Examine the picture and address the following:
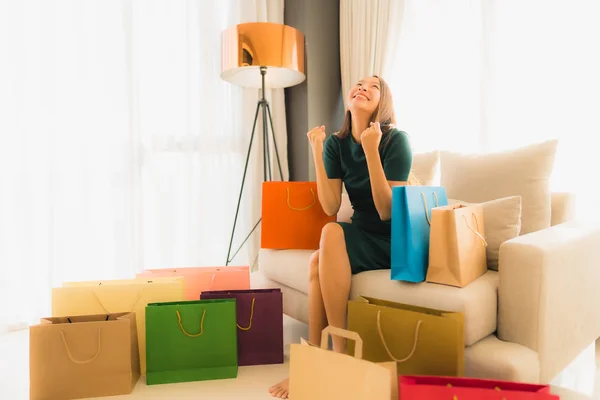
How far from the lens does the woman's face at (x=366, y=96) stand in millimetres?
1780

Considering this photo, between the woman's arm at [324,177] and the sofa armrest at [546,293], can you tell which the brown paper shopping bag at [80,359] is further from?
the sofa armrest at [546,293]

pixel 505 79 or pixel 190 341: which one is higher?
pixel 505 79

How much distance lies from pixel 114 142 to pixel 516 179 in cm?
231

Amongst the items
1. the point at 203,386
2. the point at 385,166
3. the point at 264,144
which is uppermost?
the point at 264,144

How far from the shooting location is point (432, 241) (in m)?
1.43

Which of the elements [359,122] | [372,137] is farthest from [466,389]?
[359,122]

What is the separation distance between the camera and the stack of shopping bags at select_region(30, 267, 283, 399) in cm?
142

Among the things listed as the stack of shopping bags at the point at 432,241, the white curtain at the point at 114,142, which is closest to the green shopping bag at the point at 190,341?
the stack of shopping bags at the point at 432,241

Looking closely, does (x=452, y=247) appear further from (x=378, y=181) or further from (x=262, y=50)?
(x=262, y=50)

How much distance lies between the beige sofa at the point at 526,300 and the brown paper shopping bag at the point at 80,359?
84 cm

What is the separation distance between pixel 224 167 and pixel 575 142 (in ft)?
6.97

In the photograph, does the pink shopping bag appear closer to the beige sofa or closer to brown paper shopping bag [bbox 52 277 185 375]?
brown paper shopping bag [bbox 52 277 185 375]

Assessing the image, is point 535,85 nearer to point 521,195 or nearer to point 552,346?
point 521,195

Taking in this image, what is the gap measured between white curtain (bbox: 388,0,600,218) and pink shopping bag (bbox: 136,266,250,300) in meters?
1.44
